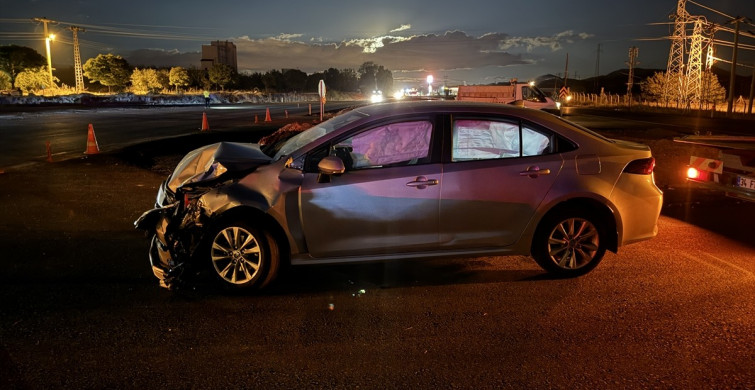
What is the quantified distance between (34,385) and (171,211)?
6.50ft

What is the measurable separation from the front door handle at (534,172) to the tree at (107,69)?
314ft

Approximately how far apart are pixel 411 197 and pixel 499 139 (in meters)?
1.10

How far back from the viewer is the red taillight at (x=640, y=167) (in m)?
5.38

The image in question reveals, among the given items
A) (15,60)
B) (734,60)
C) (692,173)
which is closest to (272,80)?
(15,60)

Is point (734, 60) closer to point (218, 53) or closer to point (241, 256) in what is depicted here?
point (241, 256)

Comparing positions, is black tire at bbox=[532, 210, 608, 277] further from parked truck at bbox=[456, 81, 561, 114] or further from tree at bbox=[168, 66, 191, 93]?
tree at bbox=[168, 66, 191, 93]

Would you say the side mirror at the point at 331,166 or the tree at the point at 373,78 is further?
the tree at the point at 373,78

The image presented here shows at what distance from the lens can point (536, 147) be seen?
5324mm

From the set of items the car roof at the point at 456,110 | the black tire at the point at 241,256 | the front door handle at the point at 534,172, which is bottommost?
the black tire at the point at 241,256

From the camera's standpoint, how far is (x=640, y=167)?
5.42 m

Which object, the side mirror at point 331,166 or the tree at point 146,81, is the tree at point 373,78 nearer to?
the tree at point 146,81

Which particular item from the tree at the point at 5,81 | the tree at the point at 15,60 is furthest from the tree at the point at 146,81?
the tree at the point at 5,81

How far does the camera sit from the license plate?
6.84m

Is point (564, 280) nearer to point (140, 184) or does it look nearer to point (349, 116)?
point (349, 116)
